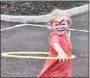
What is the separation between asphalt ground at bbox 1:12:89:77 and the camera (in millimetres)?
7891

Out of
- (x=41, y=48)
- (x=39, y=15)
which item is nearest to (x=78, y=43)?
(x=41, y=48)

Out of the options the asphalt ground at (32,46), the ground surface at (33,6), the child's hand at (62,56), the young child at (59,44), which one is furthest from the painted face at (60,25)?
the ground surface at (33,6)

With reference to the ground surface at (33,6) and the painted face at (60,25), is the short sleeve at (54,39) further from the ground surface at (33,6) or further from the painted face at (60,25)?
the ground surface at (33,6)

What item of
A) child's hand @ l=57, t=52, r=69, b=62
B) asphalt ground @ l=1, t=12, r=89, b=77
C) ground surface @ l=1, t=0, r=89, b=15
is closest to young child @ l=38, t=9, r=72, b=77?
child's hand @ l=57, t=52, r=69, b=62

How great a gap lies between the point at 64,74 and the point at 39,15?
7455 mm

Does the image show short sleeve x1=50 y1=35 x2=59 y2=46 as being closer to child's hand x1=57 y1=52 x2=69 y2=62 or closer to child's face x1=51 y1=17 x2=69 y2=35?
child's face x1=51 y1=17 x2=69 y2=35

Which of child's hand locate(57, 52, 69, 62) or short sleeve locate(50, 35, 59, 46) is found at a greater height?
short sleeve locate(50, 35, 59, 46)

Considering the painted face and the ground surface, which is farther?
the ground surface

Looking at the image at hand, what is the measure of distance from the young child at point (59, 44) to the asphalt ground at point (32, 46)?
2.08 m

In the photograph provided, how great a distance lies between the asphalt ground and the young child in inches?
82.0

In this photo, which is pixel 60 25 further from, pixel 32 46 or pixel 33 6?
Answer: pixel 33 6

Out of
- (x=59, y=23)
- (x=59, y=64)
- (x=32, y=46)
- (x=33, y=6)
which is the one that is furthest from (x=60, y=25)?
(x=33, y=6)

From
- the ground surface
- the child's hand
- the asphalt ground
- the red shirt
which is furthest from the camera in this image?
the ground surface

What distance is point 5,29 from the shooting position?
37.7 feet
